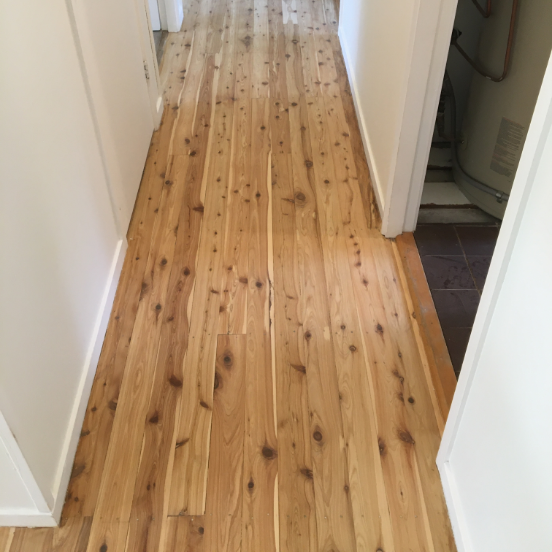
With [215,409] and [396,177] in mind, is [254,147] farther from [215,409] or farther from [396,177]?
[215,409]

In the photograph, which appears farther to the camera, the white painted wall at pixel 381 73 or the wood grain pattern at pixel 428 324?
the white painted wall at pixel 381 73

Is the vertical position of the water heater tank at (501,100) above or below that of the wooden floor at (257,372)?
above

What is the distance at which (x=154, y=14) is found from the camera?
12.8ft

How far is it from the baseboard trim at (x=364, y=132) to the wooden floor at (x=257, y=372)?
0.06 meters

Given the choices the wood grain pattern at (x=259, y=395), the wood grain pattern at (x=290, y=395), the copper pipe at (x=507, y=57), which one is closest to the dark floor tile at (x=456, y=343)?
the wood grain pattern at (x=290, y=395)

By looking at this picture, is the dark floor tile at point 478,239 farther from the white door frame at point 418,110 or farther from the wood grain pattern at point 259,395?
the wood grain pattern at point 259,395

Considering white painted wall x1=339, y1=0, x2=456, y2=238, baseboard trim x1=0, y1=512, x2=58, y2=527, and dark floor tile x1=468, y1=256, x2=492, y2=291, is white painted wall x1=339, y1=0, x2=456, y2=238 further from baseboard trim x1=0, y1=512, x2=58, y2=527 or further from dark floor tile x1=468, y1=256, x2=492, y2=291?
baseboard trim x1=0, y1=512, x2=58, y2=527

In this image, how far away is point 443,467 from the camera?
5.15 feet

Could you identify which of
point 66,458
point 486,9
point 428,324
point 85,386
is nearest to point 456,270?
point 428,324

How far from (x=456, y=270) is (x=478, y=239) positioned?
0.82 feet

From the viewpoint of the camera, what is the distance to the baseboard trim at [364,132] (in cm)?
253

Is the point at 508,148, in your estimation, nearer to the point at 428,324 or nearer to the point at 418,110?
the point at 418,110

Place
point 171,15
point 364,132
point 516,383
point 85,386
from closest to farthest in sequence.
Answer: point 516,383 → point 85,386 → point 364,132 → point 171,15

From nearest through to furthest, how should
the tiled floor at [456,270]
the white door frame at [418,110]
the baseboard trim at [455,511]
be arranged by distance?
the baseboard trim at [455,511], the white door frame at [418,110], the tiled floor at [456,270]
